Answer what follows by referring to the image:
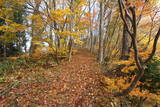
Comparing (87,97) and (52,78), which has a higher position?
(52,78)

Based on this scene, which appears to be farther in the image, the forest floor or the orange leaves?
the orange leaves

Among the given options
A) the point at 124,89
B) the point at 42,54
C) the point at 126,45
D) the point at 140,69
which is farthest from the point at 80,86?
the point at 42,54

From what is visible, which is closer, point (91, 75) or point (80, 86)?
point (80, 86)

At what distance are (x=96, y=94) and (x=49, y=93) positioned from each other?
172 centimetres

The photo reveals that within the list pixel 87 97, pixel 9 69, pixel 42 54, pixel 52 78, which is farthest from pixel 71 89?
pixel 42 54

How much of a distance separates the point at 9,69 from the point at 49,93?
12.4ft

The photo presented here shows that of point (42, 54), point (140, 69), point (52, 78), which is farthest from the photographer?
point (42, 54)

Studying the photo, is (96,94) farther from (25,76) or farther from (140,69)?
(25,76)

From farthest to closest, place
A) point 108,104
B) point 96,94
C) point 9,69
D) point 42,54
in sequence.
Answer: point 42,54 < point 9,69 < point 96,94 < point 108,104

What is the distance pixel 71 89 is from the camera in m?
4.41

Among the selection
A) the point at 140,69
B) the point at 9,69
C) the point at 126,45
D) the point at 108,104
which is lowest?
the point at 108,104

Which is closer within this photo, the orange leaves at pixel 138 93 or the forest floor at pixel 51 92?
the forest floor at pixel 51 92

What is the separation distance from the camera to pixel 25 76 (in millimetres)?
5238

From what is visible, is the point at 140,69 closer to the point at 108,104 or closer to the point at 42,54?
the point at 108,104
